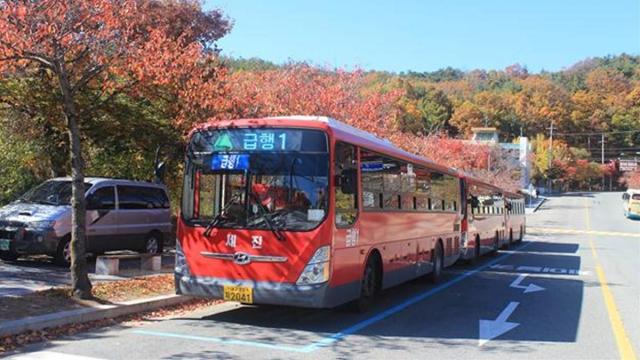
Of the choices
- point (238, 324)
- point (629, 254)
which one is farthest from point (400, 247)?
point (629, 254)

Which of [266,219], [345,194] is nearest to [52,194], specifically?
[266,219]

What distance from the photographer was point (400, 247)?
12.9 m

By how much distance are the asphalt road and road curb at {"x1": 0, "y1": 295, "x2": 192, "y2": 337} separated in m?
0.48

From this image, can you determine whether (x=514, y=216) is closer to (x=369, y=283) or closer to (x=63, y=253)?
(x=369, y=283)

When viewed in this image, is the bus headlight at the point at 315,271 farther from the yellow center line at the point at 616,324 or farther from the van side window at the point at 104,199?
the van side window at the point at 104,199

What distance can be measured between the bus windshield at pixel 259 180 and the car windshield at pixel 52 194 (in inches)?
243

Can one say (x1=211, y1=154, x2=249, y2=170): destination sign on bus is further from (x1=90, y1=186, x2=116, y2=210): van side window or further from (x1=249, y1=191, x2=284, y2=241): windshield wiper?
(x1=90, y1=186, x2=116, y2=210): van side window

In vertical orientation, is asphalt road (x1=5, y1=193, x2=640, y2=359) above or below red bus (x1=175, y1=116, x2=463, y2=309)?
below

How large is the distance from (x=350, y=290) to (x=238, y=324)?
5.92ft

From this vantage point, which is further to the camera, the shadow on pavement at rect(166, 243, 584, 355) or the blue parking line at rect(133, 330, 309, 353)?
the shadow on pavement at rect(166, 243, 584, 355)

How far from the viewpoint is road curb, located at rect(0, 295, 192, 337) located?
8148 mm

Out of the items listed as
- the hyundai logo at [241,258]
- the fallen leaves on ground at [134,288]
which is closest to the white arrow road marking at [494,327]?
the hyundai logo at [241,258]

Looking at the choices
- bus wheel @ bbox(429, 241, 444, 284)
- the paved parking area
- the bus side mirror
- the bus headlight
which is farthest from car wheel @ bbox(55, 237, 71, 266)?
bus wheel @ bbox(429, 241, 444, 284)

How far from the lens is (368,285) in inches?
434
